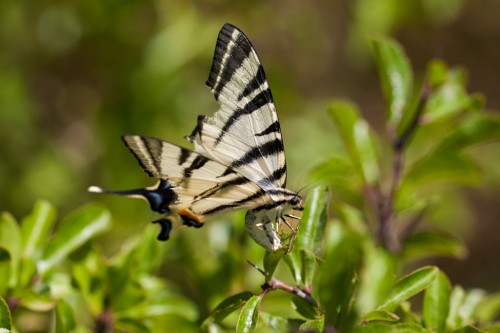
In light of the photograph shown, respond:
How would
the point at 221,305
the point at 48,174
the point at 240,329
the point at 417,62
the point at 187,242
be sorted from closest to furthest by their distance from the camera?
1. the point at 240,329
2. the point at 221,305
3. the point at 187,242
4. the point at 48,174
5. the point at 417,62

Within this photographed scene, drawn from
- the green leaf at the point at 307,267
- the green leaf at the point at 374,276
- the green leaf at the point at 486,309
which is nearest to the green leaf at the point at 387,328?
the green leaf at the point at 307,267

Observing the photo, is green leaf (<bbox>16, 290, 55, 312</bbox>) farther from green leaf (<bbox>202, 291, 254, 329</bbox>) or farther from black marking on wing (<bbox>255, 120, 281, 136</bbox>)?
black marking on wing (<bbox>255, 120, 281, 136</bbox>)

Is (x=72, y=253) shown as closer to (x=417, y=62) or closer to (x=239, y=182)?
(x=239, y=182)

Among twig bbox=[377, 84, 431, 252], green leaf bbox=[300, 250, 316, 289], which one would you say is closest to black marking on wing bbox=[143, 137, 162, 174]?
green leaf bbox=[300, 250, 316, 289]

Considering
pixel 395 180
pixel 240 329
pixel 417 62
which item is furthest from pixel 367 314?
pixel 417 62

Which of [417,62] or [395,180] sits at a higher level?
[417,62]

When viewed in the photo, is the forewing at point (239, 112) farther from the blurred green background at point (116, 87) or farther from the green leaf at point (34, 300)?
the blurred green background at point (116, 87)

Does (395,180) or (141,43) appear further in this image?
(141,43)
